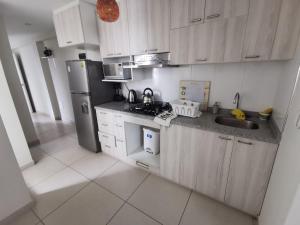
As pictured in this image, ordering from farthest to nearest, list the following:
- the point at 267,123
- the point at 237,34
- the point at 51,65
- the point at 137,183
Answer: the point at 51,65
the point at 137,183
the point at 267,123
the point at 237,34

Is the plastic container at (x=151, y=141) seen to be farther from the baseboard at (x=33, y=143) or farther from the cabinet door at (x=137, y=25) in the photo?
the baseboard at (x=33, y=143)

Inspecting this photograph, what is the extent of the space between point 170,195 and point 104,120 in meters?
1.44

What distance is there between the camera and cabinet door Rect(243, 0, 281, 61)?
1.18 m

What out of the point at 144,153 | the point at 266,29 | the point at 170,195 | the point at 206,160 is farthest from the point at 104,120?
the point at 266,29

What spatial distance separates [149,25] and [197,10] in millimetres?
585

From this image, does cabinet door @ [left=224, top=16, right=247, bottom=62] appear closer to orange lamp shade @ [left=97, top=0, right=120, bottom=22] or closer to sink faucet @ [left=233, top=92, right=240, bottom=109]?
sink faucet @ [left=233, top=92, right=240, bottom=109]

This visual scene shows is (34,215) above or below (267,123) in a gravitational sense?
below

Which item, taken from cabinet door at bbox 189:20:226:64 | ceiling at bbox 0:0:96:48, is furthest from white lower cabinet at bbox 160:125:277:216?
ceiling at bbox 0:0:96:48

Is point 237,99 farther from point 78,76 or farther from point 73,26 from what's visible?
point 73,26

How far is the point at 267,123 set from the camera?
152 cm

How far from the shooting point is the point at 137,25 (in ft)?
6.09

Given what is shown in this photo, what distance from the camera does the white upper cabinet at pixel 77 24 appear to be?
6.57 feet

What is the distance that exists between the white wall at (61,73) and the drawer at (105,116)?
196cm

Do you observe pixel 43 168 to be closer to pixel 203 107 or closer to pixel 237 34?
pixel 203 107
